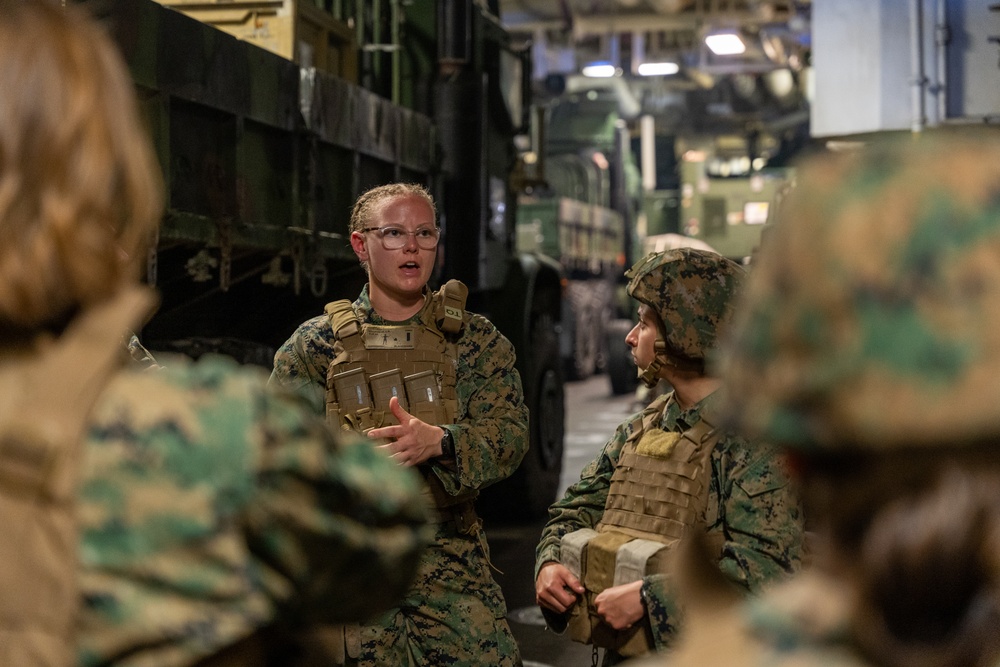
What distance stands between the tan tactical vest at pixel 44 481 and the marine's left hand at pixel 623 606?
Answer: 1670 millimetres

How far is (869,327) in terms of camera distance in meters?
1.09

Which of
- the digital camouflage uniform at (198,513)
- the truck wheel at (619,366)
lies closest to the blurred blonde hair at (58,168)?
the digital camouflage uniform at (198,513)

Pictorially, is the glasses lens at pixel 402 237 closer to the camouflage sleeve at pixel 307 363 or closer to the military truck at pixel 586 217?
the camouflage sleeve at pixel 307 363

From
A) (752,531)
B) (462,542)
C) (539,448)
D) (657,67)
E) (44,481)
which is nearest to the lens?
(44,481)

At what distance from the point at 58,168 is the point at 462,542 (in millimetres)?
2566

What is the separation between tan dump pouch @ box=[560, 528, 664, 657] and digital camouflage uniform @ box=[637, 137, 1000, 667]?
180cm

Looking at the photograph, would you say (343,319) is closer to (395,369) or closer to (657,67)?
(395,369)

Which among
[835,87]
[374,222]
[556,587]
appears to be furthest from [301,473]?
[835,87]

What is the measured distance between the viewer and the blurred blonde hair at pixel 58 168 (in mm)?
1374

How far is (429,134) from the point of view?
336 inches

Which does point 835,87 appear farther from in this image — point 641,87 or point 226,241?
point 641,87

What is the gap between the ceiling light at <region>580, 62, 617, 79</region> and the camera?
78.3ft

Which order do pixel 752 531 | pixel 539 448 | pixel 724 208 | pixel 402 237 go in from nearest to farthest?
pixel 752 531 < pixel 402 237 < pixel 539 448 < pixel 724 208

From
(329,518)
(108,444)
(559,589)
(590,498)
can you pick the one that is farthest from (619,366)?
Result: (108,444)
